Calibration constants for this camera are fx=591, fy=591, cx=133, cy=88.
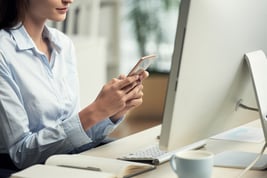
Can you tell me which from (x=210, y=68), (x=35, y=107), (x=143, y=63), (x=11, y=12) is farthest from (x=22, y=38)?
(x=210, y=68)

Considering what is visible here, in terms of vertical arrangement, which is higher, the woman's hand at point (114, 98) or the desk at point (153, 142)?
the woman's hand at point (114, 98)

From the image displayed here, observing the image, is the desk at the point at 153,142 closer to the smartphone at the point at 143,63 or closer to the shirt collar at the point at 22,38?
the smartphone at the point at 143,63

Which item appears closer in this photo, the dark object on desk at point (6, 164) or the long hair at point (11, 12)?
the dark object on desk at point (6, 164)

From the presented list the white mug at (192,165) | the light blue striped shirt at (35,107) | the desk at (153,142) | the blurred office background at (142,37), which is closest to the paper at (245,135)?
the desk at (153,142)

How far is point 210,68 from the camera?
4.21ft

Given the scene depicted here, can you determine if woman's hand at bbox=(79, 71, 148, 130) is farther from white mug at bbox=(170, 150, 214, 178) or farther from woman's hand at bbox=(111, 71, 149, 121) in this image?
white mug at bbox=(170, 150, 214, 178)

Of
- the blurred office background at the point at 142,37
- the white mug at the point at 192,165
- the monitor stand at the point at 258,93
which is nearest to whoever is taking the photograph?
the white mug at the point at 192,165

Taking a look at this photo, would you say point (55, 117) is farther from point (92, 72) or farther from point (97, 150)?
point (92, 72)

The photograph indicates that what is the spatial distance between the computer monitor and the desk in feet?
0.35

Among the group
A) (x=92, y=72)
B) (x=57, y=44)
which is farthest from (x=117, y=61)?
(x=57, y=44)

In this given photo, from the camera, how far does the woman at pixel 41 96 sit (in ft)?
5.21

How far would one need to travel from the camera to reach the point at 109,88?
5.16 feet

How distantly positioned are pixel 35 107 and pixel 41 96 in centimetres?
4

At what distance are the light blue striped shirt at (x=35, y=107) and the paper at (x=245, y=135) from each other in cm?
34
